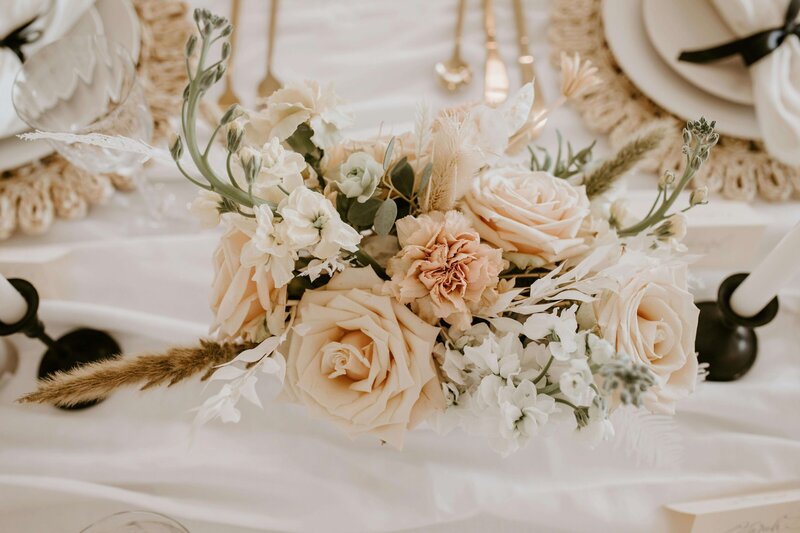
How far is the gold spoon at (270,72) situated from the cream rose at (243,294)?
0.44 metres

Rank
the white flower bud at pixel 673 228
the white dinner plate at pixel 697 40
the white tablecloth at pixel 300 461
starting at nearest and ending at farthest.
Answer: the white flower bud at pixel 673 228 → the white tablecloth at pixel 300 461 → the white dinner plate at pixel 697 40

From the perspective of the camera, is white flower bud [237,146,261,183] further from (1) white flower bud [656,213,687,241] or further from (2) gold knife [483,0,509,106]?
(2) gold knife [483,0,509,106]

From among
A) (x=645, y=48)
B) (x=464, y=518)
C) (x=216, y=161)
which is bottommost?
(x=464, y=518)

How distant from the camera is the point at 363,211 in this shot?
37 cm

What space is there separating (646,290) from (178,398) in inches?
20.0

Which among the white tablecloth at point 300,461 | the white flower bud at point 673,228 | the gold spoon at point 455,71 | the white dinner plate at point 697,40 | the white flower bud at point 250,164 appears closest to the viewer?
the white flower bud at point 250,164

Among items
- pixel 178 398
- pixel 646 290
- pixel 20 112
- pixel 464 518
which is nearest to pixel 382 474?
pixel 464 518

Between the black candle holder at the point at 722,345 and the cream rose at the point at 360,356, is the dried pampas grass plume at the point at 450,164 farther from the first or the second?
the black candle holder at the point at 722,345

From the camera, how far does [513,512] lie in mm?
572

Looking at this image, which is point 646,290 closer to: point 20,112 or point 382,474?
point 382,474

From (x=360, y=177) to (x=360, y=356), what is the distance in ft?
0.38

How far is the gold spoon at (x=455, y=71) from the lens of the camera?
784 mm

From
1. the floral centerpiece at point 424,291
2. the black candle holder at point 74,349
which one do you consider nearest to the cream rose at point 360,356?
the floral centerpiece at point 424,291

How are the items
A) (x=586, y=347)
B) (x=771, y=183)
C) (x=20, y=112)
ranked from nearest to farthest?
(x=586, y=347), (x=20, y=112), (x=771, y=183)
